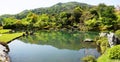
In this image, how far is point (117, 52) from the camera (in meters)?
18.5

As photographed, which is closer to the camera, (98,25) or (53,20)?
(98,25)

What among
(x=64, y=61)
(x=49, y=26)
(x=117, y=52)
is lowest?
(x=49, y=26)

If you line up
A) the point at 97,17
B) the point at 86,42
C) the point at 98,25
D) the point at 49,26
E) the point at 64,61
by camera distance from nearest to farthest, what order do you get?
the point at 64,61, the point at 86,42, the point at 98,25, the point at 97,17, the point at 49,26

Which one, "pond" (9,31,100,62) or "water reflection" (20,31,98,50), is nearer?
"pond" (9,31,100,62)

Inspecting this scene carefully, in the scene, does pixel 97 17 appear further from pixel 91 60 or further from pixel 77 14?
pixel 91 60

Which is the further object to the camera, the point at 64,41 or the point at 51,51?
the point at 64,41

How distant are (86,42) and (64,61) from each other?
14.6 meters

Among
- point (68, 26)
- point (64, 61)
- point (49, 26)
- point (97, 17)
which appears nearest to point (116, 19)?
point (97, 17)

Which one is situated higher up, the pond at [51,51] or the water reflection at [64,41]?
the pond at [51,51]

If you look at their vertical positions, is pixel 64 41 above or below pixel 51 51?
below

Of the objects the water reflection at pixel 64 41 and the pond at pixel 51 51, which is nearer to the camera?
the pond at pixel 51 51

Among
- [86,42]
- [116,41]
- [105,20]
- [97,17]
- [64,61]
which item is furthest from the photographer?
[97,17]

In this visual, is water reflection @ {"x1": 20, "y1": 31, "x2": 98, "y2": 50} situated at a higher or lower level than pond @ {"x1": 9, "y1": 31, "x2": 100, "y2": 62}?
lower

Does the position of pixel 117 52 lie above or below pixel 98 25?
above
